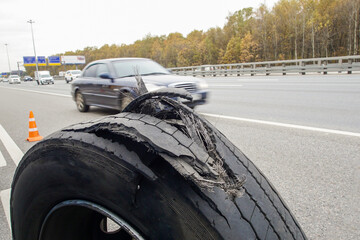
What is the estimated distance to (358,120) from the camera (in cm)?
558

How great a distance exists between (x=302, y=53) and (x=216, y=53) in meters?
21.9

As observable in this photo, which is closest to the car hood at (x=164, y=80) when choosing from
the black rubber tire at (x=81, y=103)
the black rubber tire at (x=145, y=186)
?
the black rubber tire at (x=81, y=103)

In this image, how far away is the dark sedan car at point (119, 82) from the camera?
693 centimetres

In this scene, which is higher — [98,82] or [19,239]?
[98,82]

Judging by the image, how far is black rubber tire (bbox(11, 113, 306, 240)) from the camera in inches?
32.4

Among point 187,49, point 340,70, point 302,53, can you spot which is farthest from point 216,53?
point 340,70

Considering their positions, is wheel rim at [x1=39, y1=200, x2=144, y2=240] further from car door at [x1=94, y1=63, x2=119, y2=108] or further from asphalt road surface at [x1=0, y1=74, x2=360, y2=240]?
car door at [x1=94, y1=63, x2=119, y2=108]

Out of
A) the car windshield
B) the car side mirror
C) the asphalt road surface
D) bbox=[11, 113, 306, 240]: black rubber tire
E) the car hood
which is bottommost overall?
the asphalt road surface

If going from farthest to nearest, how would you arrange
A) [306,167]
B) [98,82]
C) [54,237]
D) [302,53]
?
[302,53]
[98,82]
[306,167]
[54,237]

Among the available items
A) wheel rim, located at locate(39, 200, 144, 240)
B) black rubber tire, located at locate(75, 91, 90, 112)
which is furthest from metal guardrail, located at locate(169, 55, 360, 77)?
wheel rim, located at locate(39, 200, 144, 240)

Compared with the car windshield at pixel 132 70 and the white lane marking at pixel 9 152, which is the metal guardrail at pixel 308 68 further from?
the white lane marking at pixel 9 152

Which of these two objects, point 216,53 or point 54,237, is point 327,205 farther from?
point 216,53

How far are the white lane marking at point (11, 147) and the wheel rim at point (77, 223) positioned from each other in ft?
11.2

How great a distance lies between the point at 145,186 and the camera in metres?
0.87
